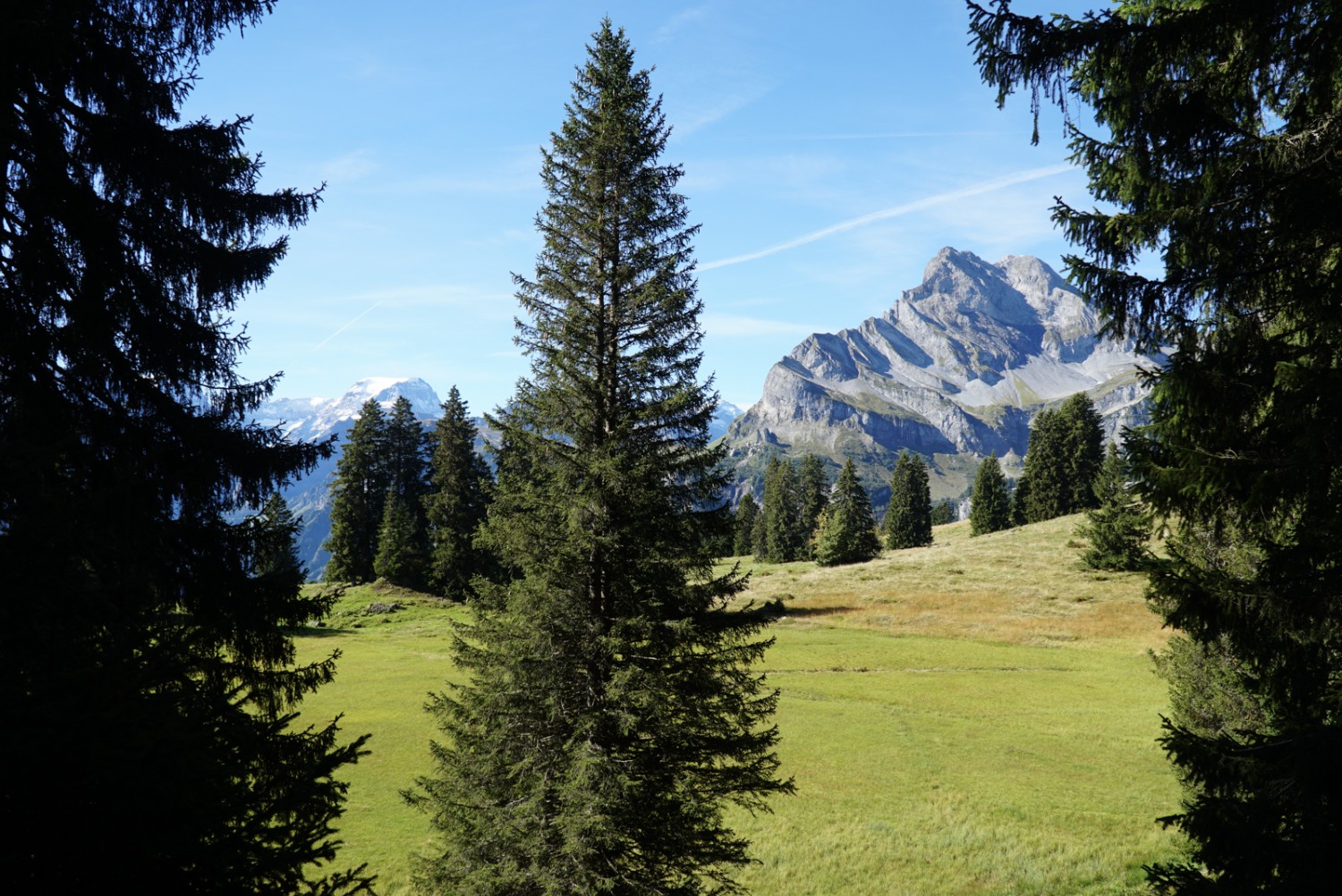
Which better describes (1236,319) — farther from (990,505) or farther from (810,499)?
(810,499)

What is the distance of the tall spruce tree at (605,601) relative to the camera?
10.8 metres

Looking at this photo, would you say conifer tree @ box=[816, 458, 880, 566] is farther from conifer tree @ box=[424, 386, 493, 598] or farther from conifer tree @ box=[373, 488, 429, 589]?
conifer tree @ box=[373, 488, 429, 589]

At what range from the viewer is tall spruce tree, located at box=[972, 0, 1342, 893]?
524 cm

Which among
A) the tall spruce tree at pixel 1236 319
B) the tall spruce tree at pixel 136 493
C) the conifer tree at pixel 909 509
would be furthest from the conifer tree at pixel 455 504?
the conifer tree at pixel 909 509

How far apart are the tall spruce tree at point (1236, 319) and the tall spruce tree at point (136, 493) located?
675 centimetres

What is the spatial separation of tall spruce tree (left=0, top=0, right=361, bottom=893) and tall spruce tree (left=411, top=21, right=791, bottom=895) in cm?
439

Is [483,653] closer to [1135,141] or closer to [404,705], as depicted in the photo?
[1135,141]

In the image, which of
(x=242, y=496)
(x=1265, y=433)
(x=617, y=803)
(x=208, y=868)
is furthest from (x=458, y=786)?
(x=1265, y=433)

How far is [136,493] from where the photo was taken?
6297 mm

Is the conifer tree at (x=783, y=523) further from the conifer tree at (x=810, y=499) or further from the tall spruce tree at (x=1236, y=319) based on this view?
the tall spruce tree at (x=1236, y=319)

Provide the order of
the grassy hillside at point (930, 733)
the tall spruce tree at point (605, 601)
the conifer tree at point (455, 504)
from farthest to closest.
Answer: the conifer tree at point (455, 504) < the grassy hillside at point (930, 733) < the tall spruce tree at point (605, 601)

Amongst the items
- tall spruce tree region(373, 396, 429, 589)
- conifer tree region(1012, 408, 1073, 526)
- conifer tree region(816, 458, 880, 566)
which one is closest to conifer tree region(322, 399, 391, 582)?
tall spruce tree region(373, 396, 429, 589)

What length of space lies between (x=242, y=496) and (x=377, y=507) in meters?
55.8

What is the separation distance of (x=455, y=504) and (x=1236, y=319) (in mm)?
50061
